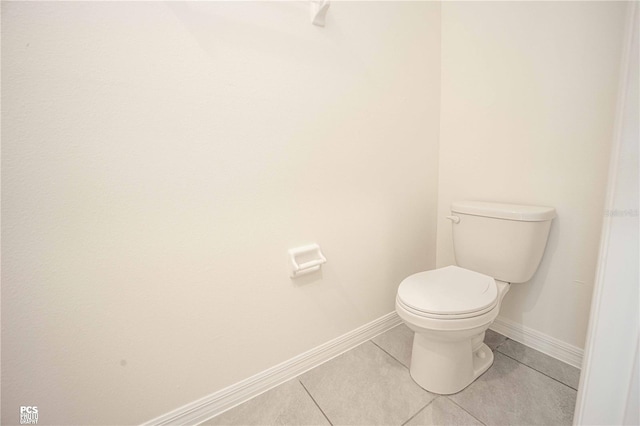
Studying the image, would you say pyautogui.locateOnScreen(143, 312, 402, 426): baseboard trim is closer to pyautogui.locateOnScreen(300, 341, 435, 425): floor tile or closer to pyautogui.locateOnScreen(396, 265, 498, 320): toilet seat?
pyautogui.locateOnScreen(300, 341, 435, 425): floor tile

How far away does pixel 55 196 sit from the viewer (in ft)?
2.16

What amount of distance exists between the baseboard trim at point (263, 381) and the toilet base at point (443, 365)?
338 millimetres

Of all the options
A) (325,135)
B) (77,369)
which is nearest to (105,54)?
(325,135)

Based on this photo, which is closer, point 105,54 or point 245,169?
point 105,54

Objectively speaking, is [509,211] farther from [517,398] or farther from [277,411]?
[277,411]

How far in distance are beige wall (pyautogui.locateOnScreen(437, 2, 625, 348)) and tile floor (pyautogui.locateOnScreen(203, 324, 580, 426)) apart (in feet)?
0.84

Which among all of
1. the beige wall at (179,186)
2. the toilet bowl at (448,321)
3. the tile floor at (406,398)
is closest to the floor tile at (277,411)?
the tile floor at (406,398)

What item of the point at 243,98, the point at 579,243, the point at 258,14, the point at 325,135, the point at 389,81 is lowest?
the point at 579,243

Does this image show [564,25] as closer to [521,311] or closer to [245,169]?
[521,311]

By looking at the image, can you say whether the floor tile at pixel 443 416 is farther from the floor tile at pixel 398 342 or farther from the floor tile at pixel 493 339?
the floor tile at pixel 493 339

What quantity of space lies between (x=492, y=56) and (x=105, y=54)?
158 cm

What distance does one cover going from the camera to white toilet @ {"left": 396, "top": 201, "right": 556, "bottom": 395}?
86 cm

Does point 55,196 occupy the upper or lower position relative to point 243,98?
lower

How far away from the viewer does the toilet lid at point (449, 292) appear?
0.86 m
